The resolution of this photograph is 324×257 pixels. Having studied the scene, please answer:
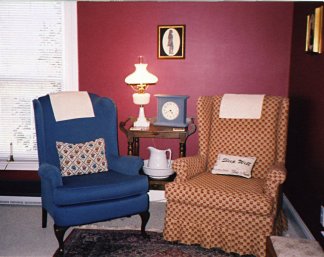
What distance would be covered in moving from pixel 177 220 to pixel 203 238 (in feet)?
0.79

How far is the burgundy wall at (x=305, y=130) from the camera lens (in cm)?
307

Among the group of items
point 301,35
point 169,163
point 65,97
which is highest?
point 301,35

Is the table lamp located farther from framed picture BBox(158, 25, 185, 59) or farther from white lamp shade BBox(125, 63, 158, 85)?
framed picture BBox(158, 25, 185, 59)

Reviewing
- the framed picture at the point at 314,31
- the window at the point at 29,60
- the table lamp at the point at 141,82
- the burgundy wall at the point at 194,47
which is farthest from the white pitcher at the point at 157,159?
the framed picture at the point at 314,31

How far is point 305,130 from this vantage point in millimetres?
3523

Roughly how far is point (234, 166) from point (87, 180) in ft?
4.02

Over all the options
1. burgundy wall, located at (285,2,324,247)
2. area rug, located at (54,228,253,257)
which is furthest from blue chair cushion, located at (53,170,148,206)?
burgundy wall, located at (285,2,324,247)

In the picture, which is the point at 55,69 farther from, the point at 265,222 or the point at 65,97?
the point at 265,222

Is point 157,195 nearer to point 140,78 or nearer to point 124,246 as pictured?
point 124,246

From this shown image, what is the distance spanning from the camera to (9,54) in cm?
414

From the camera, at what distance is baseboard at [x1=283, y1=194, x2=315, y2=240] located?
128 inches

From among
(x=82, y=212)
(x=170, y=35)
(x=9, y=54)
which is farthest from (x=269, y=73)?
(x=9, y=54)

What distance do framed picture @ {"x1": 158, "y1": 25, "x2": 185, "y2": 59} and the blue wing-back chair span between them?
2.87ft

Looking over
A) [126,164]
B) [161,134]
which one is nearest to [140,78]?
[161,134]
